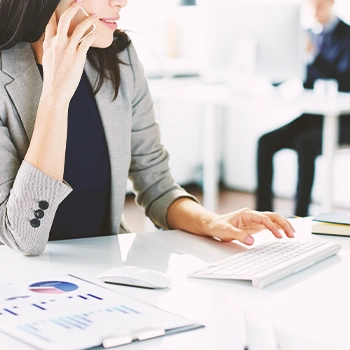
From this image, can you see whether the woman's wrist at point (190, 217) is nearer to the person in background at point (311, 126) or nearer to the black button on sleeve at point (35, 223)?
the black button on sleeve at point (35, 223)

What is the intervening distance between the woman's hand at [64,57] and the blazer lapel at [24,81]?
9 cm

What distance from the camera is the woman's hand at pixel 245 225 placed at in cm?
135

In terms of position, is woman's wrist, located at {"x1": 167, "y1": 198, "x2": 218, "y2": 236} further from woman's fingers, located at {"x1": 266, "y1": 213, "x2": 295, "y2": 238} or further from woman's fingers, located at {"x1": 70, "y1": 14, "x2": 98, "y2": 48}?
woman's fingers, located at {"x1": 70, "y1": 14, "x2": 98, "y2": 48}

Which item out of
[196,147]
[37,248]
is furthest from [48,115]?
[196,147]

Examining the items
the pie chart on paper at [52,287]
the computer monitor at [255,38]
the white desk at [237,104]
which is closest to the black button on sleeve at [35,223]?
the pie chart on paper at [52,287]

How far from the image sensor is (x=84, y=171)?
154 cm

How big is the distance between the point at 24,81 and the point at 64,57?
0.12 m

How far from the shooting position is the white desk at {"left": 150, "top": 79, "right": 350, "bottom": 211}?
3365mm

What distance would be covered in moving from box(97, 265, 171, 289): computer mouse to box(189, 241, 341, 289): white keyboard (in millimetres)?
77

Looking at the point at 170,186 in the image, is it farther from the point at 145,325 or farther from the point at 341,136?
the point at 341,136

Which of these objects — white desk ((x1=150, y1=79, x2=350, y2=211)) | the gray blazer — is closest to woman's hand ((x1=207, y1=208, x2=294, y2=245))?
the gray blazer

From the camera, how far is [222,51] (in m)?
3.83

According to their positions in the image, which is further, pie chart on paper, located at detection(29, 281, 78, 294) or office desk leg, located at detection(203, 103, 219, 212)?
office desk leg, located at detection(203, 103, 219, 212)

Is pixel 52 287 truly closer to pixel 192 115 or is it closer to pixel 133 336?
pixel 133 336
